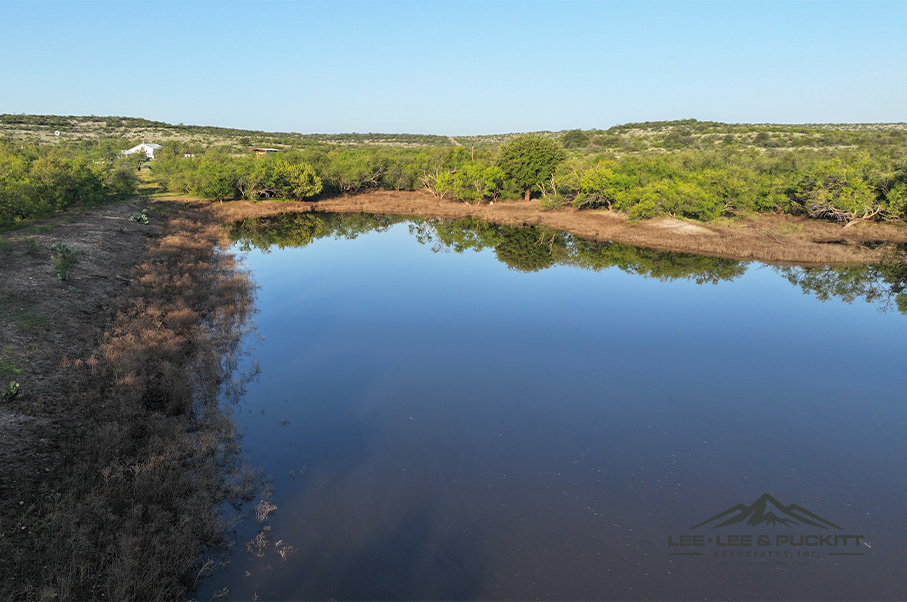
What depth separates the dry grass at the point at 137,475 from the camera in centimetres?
747

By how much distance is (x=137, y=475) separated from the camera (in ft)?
32.1

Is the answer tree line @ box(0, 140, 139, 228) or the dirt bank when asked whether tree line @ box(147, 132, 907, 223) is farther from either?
tree line @ box(0, 140, 139, 228)

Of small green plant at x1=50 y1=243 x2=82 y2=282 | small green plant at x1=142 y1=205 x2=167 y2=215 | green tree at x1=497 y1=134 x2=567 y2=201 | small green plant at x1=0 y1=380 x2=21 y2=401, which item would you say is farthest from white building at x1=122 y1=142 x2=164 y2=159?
small green plant at x1=0 y1=380 x2=21 y2=401

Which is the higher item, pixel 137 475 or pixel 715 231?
pixel 715 231

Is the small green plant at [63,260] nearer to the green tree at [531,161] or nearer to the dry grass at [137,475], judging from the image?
the dry grass at [137,475]

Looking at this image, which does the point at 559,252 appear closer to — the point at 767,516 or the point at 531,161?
the point at 531,161

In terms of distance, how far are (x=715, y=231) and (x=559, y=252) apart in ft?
51.8

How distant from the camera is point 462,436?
1321 cm

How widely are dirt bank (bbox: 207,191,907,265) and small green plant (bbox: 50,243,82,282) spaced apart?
Answer: 27720mm

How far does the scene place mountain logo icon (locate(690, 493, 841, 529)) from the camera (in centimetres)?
1004

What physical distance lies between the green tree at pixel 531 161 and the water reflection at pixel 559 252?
32.9ft

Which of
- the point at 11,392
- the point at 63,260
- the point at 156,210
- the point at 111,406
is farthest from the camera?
the point at 156,210

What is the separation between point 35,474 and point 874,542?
61.9ft

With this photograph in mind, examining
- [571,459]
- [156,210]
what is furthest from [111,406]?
[156,210]
